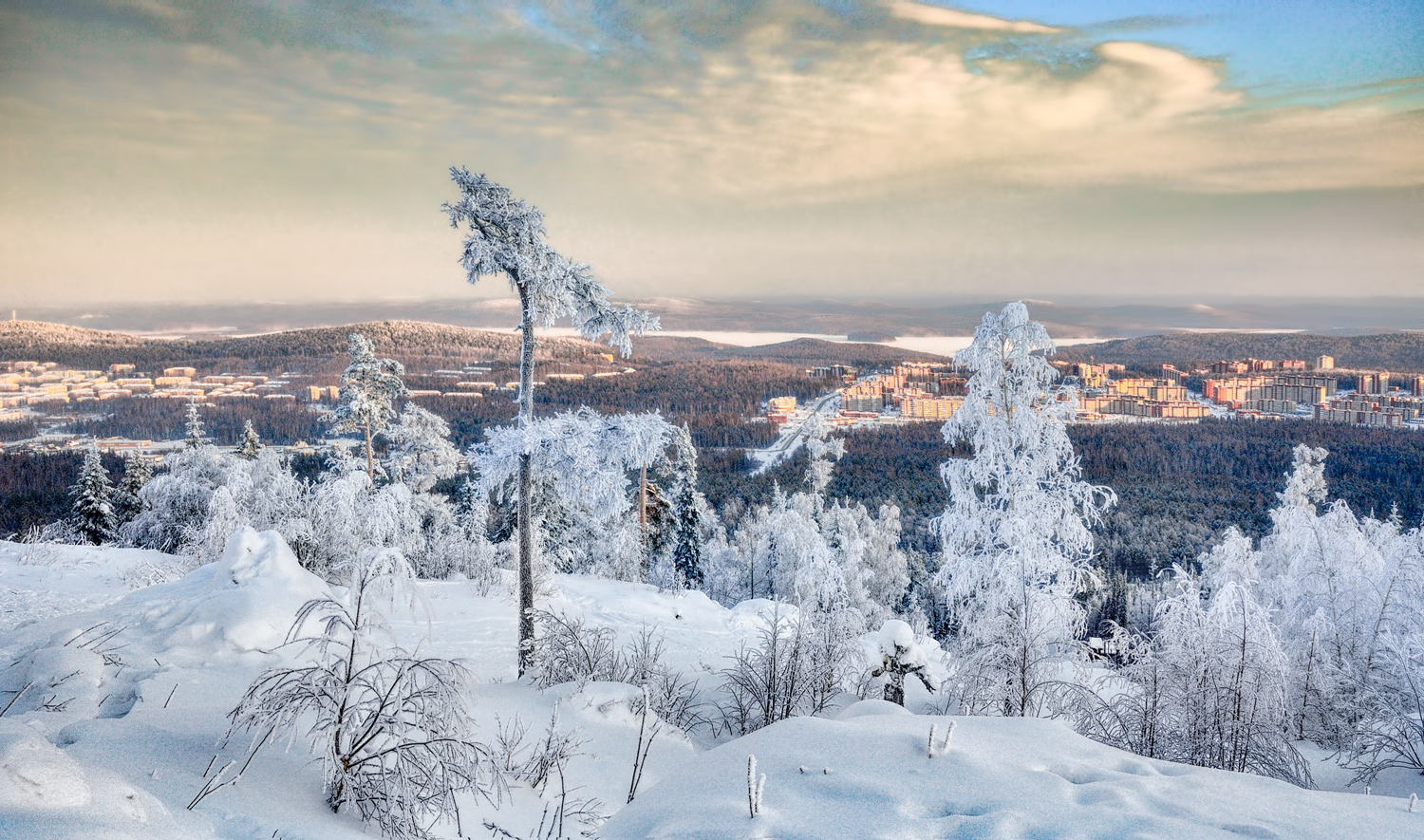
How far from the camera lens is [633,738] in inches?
308

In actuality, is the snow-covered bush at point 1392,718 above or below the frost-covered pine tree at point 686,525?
above

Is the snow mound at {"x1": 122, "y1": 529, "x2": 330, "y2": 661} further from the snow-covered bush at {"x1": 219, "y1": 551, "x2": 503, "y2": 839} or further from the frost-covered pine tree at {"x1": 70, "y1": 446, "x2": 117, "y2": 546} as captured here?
the frost-covered pine tree at {"x1": 70, "y1": 446, "x2": 117, "y2": 546}

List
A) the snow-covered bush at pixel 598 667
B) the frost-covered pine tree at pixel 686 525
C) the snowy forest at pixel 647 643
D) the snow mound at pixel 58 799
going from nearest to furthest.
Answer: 1. the snow mound at pixel 58 799
2. the snowy forest at pixel 647 643
3. the snow-covered bush at pixel 598 667
4. the frost-covered pine tree at pixel 686 525

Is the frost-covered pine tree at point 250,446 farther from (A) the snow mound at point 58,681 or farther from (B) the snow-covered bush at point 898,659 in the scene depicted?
(B) the snow-covered bush at point 898,659

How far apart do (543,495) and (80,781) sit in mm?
24088

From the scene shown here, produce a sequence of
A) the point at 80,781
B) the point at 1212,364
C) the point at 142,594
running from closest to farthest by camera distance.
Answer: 1. the point at 80,781
2. the point at 142,594
3. the point at 1212,364

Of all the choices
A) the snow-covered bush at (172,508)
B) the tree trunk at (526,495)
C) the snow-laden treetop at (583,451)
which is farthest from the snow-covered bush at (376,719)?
the snow-covered bush at (172,508)

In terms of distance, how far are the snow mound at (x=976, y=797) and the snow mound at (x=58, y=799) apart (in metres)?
2.36

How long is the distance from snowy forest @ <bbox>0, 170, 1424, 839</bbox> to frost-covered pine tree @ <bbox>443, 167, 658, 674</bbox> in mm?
43

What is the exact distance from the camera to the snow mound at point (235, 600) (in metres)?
8.90

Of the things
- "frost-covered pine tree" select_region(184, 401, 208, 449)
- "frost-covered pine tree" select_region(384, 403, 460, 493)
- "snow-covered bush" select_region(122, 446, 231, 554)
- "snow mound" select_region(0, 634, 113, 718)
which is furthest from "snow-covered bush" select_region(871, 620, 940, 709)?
"frost-covered pine tree" select_region(184, 401, 208, 449)

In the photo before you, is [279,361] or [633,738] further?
[279,361]

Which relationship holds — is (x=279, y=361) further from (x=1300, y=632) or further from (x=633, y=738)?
(x=1300, y=632)

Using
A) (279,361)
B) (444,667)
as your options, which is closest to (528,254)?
(444,667)
